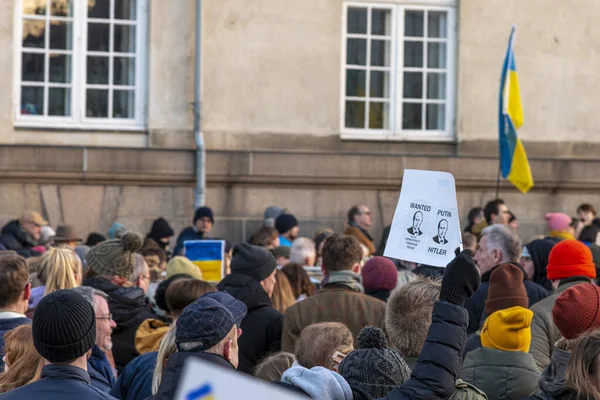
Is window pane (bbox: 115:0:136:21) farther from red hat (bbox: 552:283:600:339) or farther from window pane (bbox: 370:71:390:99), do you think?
red hat (bbox: 552:283:600:339)

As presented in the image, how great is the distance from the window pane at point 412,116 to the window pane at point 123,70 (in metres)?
4.12

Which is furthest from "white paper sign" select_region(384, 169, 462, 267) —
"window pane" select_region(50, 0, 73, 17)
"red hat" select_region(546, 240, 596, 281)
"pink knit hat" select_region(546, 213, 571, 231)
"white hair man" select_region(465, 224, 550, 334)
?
"window pane" select_region(50, 0, 73, 17)

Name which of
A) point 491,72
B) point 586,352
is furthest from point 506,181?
point 586,352

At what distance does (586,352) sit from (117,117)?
1324cm

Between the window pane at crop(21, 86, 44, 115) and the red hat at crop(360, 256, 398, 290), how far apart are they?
9.86 m

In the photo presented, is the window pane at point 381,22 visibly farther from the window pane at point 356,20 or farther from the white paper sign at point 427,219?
the white paper sign at point 427,219

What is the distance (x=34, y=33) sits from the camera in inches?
664

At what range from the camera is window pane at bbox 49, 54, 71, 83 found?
17.0 meters

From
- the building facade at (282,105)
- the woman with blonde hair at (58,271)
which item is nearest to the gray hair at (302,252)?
the woman with blonde hair at (58,271)

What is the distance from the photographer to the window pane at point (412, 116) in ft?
60.2

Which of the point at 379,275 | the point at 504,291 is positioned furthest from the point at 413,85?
the point at 504,291

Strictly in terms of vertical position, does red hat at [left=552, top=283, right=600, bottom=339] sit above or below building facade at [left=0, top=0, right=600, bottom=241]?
below

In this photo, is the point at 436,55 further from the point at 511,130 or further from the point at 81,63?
the point at 81,63

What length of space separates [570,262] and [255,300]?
1.97 m
